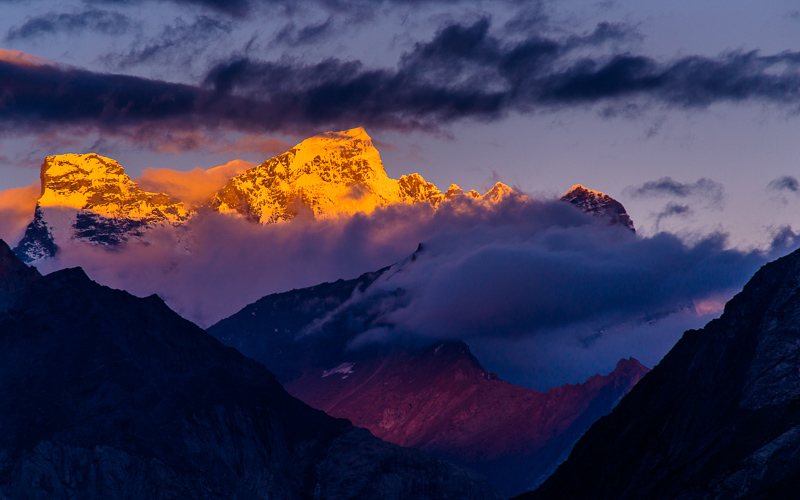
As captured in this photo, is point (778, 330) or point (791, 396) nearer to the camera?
point (791, 396)

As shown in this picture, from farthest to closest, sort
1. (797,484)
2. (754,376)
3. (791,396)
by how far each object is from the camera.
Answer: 1. (754,376)
2. (791,396)
3. (797,484)

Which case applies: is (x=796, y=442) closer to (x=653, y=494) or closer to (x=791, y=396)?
(x=791, y=396)

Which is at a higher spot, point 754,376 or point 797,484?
point 754,376

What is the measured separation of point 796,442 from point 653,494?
31101 mm

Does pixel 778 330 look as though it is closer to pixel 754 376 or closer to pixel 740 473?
pixel 754 376

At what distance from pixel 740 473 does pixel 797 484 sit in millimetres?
9866

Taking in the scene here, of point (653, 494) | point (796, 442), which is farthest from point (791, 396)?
point (653, 494)

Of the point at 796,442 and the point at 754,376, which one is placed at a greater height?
the point at 754,376

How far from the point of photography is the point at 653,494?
199 metres

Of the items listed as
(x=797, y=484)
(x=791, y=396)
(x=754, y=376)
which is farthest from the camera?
(x=754, y=376)

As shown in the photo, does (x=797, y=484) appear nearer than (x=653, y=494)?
Yes

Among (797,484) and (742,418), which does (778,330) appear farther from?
(797,484)

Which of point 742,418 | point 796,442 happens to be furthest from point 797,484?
point 742,418

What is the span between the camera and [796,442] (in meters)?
174
